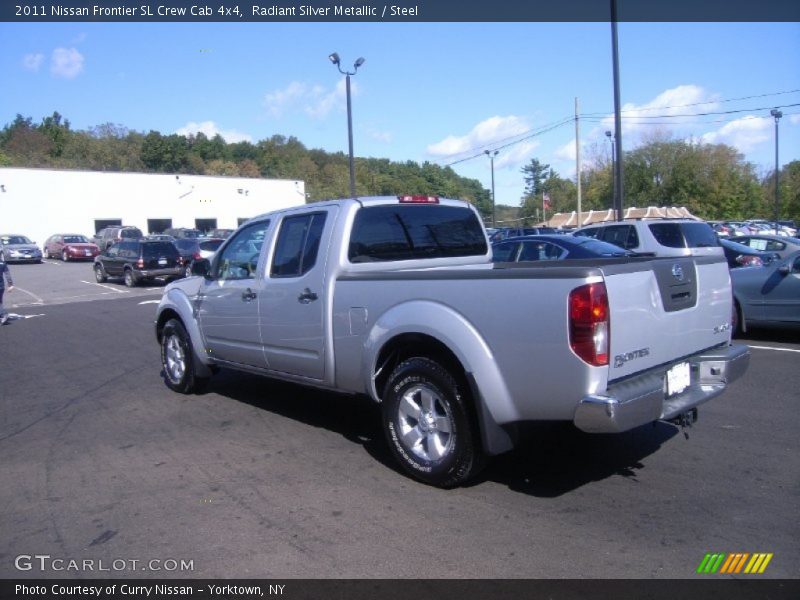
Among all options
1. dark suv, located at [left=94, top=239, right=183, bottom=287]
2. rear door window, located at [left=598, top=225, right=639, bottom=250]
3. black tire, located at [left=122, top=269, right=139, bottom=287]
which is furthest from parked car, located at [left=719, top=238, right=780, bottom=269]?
black tire, located at [left=122, top=269, right=139, bottom=287]

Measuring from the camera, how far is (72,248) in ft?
129

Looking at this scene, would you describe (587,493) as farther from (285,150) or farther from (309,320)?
(285,150)

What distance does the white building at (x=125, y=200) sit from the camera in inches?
1818

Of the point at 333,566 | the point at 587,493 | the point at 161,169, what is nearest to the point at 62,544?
the point at 333,566

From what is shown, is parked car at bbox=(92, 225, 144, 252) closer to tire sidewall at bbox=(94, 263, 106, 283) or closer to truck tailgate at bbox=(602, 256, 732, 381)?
tire sidewall at bbox=(94, 263, 106, 283)

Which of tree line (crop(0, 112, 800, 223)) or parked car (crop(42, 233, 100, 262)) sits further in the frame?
tree line (crop(0, 112, 800, 223))

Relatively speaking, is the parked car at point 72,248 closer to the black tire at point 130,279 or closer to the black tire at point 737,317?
the black tire at point 130,279

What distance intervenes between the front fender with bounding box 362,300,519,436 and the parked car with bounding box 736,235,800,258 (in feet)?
A: 48.2

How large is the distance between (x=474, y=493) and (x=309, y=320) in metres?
1.95

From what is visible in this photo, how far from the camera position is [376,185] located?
45.6 metres

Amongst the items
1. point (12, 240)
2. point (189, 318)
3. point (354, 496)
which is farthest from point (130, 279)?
point (354, 496)

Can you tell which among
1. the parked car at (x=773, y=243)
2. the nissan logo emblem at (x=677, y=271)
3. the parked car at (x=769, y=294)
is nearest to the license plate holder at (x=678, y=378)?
the nissan logo emblem at (x=677, y=271)

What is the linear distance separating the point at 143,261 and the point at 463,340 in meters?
22.1

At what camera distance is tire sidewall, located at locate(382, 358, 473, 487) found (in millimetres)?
4387
